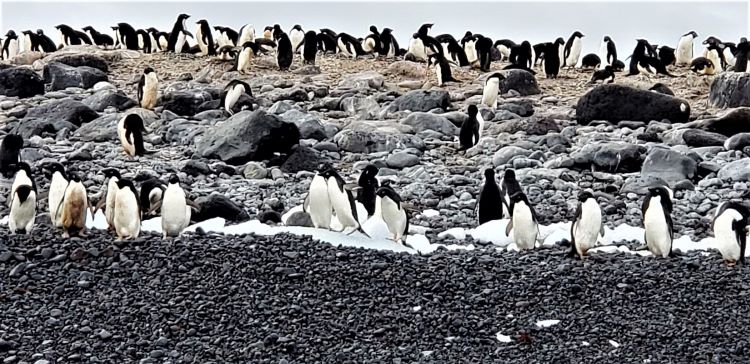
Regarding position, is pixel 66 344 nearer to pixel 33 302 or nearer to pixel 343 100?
pixel 33 302

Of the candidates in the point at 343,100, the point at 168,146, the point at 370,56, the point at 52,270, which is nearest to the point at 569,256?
the point at 52,270

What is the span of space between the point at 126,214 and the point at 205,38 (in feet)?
48.3

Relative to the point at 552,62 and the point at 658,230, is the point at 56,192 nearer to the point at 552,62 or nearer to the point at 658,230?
the point at 658,230

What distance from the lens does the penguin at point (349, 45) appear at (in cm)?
2409

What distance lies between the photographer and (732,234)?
8.27 meters

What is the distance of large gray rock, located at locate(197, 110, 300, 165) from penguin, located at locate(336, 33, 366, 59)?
10.2m

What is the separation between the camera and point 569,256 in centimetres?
854

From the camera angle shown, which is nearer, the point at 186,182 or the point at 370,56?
the point at 186,182

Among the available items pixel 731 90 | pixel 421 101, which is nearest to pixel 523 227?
pixel 421 101

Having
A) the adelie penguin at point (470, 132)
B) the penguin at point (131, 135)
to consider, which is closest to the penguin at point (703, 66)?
the adelie penguin at point (470, 132)

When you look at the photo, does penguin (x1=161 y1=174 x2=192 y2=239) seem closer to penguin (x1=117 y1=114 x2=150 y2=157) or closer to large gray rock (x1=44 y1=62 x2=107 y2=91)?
penguin (x1=117 y1=114 x2=150 y2=157)

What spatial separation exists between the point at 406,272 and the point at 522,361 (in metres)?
1.52

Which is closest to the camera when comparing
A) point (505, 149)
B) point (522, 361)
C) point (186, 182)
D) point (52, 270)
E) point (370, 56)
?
point (522, 361)

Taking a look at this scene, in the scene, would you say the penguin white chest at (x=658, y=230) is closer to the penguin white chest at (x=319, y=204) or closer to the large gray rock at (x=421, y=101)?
the penguin white chest at (x=319, y=204)
